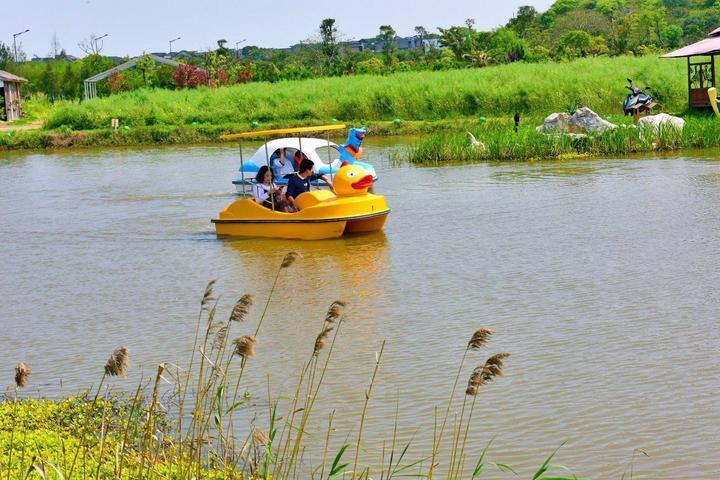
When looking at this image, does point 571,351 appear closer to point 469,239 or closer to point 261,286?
point 261,286

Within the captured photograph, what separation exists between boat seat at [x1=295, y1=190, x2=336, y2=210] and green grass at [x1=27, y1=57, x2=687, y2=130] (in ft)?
83.7

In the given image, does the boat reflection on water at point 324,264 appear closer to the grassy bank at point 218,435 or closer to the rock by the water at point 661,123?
the grassy bank at point 218,435

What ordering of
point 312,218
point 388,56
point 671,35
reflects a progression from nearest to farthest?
point 312,218
point 388,56
point 671,35

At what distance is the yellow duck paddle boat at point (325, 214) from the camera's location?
50.3 ft

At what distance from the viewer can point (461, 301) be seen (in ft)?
37.6

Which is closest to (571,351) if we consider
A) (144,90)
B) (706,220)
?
(706,220)

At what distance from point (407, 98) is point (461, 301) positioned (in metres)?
32.6

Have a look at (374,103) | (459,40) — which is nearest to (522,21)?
(459,40)

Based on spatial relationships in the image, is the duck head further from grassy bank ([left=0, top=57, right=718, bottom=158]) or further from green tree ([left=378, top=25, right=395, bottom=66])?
green tree ([left=378, top=25, right=395, bottom=66])

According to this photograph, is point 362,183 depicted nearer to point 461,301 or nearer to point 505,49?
point 461,301

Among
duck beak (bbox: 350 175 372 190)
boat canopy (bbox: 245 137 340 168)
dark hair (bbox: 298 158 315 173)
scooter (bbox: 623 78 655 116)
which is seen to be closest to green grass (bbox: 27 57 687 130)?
scooter (bbox: 623 78 655 116)

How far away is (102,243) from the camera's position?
674 inches

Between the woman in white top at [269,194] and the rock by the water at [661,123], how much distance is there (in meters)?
12.5

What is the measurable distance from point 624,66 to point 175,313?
35307 millimetres
